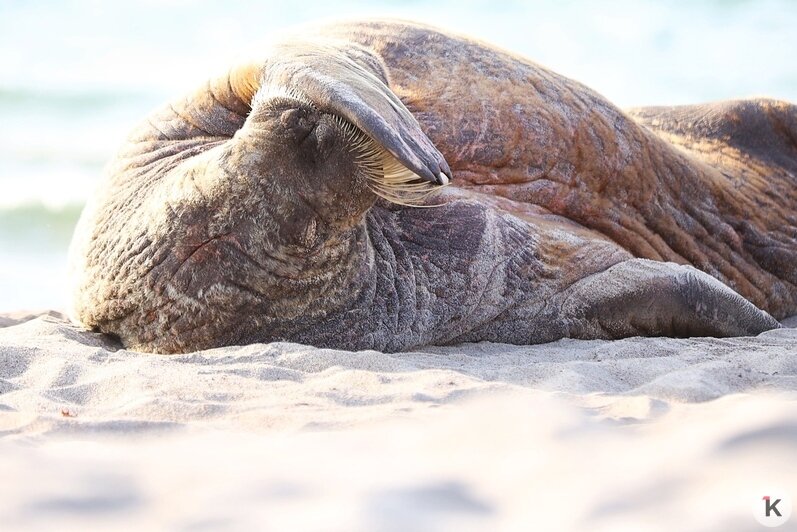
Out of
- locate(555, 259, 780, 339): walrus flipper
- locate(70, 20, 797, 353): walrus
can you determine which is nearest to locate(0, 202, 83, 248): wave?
locate(70, 20, 797, 353): walrus

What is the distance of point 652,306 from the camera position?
392 centimetres

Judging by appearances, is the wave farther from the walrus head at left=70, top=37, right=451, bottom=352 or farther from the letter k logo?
the letter k logo

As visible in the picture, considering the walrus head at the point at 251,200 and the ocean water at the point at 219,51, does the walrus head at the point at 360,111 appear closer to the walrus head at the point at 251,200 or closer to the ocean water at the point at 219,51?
the walrus head at the point at 251,200

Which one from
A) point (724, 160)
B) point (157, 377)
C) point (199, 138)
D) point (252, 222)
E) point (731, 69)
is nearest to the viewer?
point (157, 377)

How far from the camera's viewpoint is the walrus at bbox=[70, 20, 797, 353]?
3.07m

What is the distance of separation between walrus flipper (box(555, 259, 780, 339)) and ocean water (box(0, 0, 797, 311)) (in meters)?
9.59

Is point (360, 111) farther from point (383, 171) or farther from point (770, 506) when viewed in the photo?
point (770, 506)

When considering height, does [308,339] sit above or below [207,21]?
below

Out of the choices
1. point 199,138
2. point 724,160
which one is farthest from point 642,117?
point 199,138

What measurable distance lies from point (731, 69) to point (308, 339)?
44.6 feet

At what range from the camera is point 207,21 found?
16.7 metres

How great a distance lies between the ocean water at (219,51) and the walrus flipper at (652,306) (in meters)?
9.59

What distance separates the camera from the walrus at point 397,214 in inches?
121

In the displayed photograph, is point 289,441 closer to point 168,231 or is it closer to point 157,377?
point 157,377
